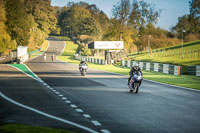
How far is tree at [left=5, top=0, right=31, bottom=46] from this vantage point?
92.6 m

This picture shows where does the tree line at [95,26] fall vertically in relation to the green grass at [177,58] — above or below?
above

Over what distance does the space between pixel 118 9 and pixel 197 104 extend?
272ft

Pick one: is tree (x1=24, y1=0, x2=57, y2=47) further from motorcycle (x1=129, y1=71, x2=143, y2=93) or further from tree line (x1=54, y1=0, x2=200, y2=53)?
motorcycle (x1=129, y1=71, x2=143, y2=93)

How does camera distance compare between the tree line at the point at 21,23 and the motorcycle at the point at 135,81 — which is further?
the tree line at the point at 21,23

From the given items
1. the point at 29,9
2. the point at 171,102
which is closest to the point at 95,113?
the point at 171,102

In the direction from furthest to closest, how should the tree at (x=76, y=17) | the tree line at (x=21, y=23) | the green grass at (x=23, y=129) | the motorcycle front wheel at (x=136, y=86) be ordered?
the tree at (x=76, y=17)
the tree line at (x=21, y=23)
the motorcycle front wheel at (x=136, y=86)
the green grass at (x=23, y=129)

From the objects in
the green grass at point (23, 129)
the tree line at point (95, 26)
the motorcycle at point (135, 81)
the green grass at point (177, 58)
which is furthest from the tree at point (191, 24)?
the green grass at point (23, 129)

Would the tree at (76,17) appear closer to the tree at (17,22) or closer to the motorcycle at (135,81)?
the tree at (17,22)

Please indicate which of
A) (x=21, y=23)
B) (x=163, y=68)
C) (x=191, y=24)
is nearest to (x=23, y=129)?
(x=163, y=68)

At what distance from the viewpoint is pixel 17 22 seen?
310 feet

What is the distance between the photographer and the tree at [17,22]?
92625 mm

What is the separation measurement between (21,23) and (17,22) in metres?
1.64

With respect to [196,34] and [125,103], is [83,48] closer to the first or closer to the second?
[196,34]

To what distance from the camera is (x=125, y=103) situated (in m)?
13.5
